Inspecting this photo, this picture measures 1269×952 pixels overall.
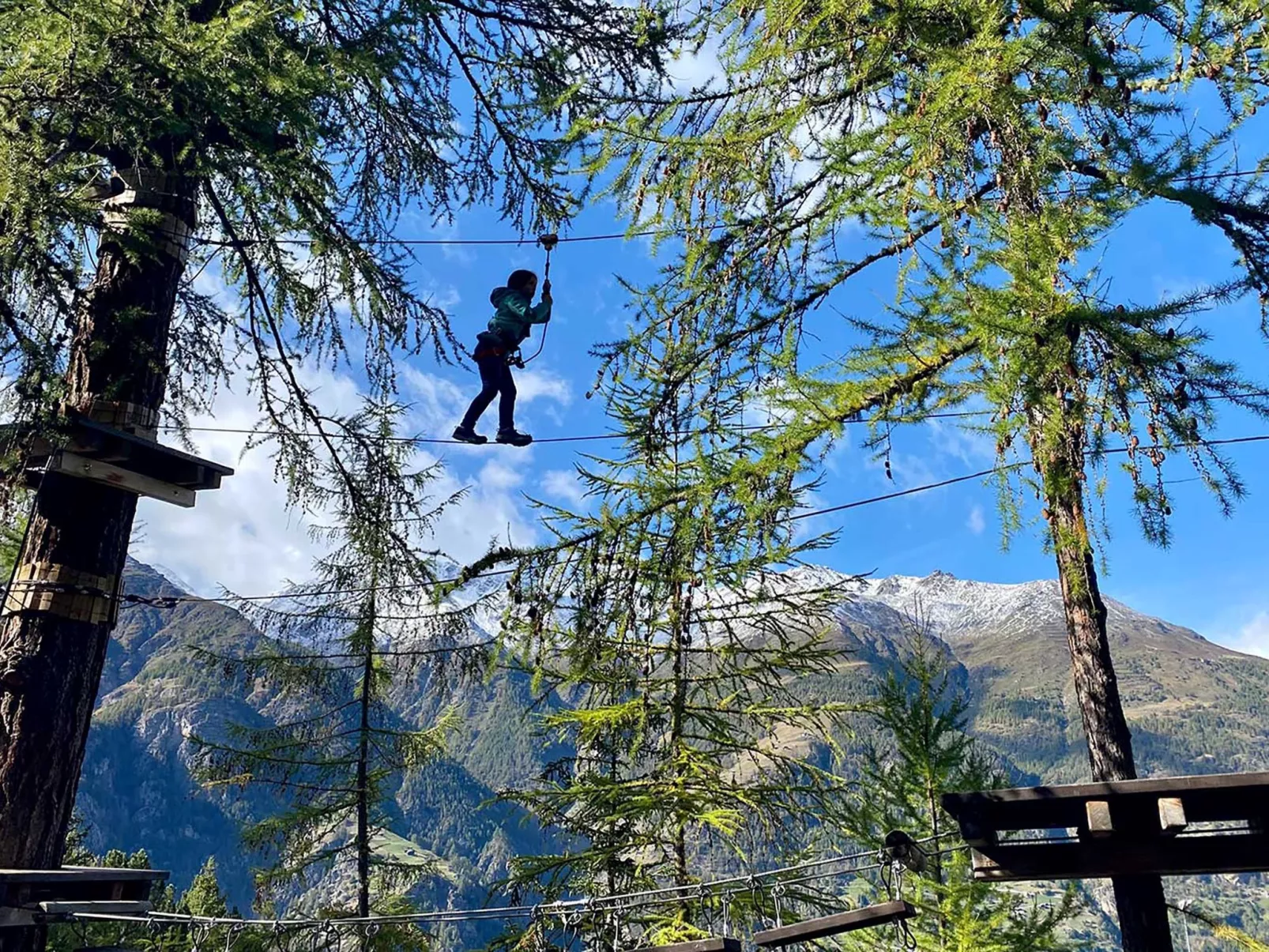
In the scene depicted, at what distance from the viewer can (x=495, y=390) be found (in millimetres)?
8375

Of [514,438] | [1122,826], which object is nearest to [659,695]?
[514,438]

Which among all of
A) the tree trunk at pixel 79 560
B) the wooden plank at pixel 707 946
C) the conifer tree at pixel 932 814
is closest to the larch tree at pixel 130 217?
the tree trunk at pixel 79 560

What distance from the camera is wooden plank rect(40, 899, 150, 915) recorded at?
17.6ft

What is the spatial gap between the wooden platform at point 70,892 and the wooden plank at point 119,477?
97.8 inches

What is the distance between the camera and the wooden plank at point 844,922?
5.27m

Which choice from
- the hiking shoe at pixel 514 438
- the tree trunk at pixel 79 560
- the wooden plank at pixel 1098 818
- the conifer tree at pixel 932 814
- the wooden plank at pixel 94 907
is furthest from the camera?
the conifer tree at pixel 932 814

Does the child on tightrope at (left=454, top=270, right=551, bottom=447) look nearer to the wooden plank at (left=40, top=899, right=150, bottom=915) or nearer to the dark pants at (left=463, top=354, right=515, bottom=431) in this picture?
the dark pants at (left=463, top=354, right=515, bottom=431)

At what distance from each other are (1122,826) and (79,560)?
6.60 m

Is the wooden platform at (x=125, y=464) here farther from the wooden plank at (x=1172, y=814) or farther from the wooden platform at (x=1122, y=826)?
the wooden plank at (x=1172, y=814)

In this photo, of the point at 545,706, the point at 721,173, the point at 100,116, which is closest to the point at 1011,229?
the point at 721,173

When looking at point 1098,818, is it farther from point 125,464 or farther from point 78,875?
point 125,464

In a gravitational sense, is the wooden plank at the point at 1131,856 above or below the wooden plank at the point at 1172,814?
below

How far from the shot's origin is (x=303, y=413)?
29.9ft

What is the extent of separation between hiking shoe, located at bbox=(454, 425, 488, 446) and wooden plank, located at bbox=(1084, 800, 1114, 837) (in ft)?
17.8
